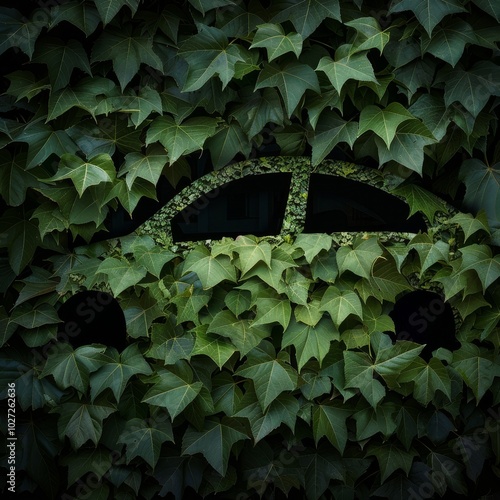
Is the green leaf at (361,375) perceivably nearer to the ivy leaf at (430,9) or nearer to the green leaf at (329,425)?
the green leaf at (329,425)

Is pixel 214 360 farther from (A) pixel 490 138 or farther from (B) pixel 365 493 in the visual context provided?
(A) pixel 490 138

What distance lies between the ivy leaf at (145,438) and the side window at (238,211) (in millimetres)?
887

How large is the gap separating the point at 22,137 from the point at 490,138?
2236 millimetres

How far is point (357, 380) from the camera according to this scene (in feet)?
10.1

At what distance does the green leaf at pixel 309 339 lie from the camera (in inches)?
120

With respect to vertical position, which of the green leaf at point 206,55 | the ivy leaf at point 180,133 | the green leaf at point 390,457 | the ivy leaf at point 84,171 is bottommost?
the green leaf at point 390,457

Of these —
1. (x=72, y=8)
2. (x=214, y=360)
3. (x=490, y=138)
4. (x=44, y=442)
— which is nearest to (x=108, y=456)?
(x=44, y=442)

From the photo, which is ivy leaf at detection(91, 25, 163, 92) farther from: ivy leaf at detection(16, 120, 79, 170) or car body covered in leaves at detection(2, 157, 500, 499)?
car body covered in leaves at detection(2, 157, 500, 499)

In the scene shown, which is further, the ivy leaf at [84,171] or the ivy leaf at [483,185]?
the ivy leaf at [483,185]

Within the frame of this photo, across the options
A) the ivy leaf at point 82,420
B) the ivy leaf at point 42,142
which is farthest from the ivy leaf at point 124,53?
the ivy leaf at point 82,420

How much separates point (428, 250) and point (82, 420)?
1811 mm

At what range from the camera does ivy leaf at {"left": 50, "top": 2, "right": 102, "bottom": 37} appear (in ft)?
9.57

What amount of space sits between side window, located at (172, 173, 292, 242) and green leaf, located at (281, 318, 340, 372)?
490 millimetres

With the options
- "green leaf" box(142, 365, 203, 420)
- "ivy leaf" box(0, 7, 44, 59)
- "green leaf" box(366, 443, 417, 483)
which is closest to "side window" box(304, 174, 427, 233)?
"green leaf" box(142, 365, 203, 420)
